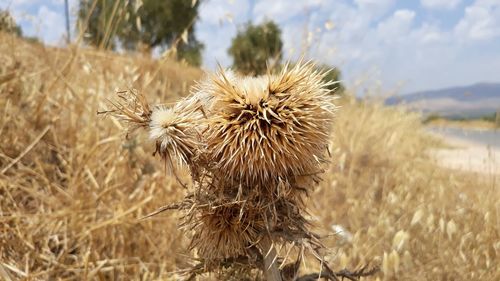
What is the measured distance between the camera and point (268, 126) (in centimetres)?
104

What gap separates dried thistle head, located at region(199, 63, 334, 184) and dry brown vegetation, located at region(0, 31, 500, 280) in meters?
0.67

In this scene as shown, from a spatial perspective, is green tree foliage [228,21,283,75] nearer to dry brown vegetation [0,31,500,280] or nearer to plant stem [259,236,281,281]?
plant stem [259,236,281,281]

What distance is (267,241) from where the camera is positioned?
1088 millimetres

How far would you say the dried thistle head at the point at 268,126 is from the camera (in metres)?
1.02

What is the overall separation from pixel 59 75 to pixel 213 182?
1.96m

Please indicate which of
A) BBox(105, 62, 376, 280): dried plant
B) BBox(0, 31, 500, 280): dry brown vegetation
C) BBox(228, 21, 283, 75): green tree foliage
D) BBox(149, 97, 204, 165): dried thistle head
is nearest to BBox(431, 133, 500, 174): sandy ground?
BBox(0, 31, 500, 280): dry brown vegetation

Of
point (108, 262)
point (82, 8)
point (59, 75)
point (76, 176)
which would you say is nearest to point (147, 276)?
point (108, 262)

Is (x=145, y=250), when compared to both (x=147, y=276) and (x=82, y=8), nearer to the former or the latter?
(x=147, y=276)

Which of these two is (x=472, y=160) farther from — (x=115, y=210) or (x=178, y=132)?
(x=178, y=132)

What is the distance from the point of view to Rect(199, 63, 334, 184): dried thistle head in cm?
102

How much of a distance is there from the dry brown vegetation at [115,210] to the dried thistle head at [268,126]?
665 millimetres

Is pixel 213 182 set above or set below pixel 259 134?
below

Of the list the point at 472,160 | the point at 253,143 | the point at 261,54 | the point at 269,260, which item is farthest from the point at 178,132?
the point at 472,160

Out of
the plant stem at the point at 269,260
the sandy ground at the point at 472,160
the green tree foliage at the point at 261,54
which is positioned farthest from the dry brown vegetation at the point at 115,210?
the green tree foliage at the point at 261,54
